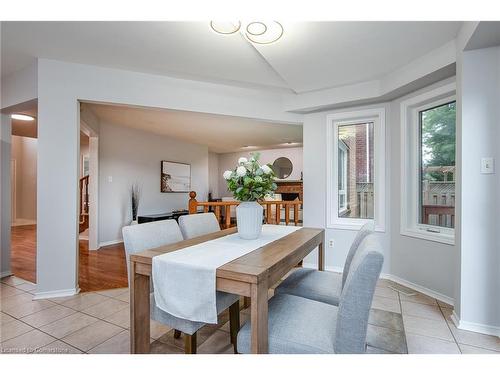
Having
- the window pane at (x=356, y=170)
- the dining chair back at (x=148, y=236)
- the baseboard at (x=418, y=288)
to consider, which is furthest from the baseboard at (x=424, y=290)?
the dining chair back at (x=148, y=236)

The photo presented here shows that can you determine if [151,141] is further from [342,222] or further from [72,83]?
[342,222]

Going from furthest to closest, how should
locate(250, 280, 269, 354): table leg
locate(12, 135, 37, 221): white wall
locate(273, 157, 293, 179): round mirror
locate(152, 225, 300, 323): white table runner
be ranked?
1. locate(273, 157, 293, 179): round mirror
2. locate(12, 135, 37, 221): white wall
3. locate(152, 225, 300, 323): white table runner
4. locate(250, 280, 269, 354): table leg

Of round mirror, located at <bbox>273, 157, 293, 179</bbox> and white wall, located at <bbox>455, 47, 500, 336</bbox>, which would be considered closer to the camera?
white wall, located at <bbox>455, 47, 500, 336</bbox>

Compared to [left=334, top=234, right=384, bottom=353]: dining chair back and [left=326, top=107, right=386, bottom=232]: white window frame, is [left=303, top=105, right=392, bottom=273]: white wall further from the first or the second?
[left=334, top=234, right=384, bottom=353]: dining chair back

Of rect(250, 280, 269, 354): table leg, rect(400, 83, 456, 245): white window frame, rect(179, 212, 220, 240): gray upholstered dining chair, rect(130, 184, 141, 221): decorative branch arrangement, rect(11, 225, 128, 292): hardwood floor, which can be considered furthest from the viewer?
rect(130, 184, 141, 221): decorative branch arrangement

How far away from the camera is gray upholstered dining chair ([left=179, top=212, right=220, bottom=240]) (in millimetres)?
2080

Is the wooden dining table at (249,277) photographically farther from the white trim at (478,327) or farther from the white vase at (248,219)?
the white trim at (478,327)

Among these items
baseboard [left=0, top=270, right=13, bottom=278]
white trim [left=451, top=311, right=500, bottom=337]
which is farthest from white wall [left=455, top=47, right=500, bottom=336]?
baseboard [left=0, top=270, right=13, bottom=278]

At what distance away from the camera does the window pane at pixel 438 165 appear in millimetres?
2504

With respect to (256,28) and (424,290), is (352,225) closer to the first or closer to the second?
(424,290)

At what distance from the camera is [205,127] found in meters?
5.06

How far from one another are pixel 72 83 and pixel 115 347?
7.85ft

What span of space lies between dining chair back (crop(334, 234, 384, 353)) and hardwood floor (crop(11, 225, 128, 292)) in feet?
8.19
